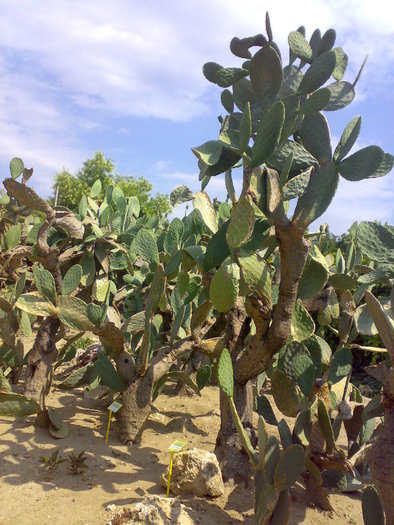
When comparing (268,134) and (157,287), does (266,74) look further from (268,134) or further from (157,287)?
(157,287)

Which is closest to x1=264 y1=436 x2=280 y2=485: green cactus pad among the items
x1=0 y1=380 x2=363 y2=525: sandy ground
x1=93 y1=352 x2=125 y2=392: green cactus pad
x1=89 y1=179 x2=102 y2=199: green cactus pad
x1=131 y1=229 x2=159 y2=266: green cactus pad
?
x1=0 y1=380 x2=363 y2=525: sandy ground

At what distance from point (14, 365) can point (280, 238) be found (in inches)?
89.9

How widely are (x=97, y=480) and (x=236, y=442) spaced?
672mm

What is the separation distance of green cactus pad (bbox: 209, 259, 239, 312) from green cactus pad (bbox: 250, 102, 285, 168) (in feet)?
1.29

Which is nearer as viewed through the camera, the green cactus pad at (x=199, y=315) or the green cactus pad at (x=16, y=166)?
the green cactus pad at (x=199, y=315)

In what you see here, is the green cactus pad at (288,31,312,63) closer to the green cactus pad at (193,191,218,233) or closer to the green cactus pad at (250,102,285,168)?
the green cactus pad at (250,102,285,168)

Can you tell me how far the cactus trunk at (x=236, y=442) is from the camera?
2.48 m

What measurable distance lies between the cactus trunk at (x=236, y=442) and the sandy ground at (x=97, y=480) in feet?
0.27

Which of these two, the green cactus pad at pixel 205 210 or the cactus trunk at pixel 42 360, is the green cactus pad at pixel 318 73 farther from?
the cactus trunk at pixel 42 360

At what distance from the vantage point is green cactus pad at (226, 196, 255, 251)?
1750mm

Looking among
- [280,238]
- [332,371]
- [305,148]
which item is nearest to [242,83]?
[305,148]

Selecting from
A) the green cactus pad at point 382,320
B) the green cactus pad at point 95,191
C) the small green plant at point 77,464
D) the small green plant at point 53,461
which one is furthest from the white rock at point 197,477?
the green cactus pad at point 95,191

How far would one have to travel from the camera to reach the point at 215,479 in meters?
2.27

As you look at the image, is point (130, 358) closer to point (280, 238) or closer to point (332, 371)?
point (332, 371)
